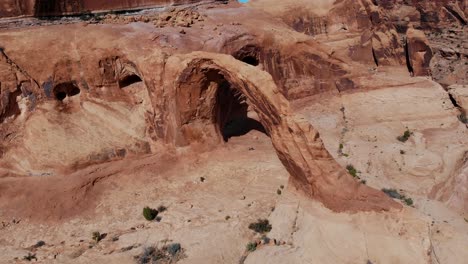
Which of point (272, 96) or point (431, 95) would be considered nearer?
point (272, 96)

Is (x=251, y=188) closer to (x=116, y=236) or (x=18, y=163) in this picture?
(x=116, y=236)

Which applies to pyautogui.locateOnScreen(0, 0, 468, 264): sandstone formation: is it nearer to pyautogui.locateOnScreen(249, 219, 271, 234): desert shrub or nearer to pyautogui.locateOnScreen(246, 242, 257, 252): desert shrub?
pyautogui.locateOnScreen(246, 242, 257, 252): desert shrub

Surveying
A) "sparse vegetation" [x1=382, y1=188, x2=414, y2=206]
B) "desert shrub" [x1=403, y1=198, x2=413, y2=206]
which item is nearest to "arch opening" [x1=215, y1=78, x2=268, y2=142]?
"sparse vegetation" [x1=382, y1=188, x2=414, y2=206]

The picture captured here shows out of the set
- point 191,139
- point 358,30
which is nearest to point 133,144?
point 191,139

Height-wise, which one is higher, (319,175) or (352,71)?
(352,71)

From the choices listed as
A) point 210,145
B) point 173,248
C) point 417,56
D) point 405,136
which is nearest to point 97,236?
point 173,248

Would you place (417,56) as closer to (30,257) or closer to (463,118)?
(463,118)

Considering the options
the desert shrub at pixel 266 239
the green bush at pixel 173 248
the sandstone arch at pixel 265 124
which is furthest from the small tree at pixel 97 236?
the desert shrub at pixel 266 239
